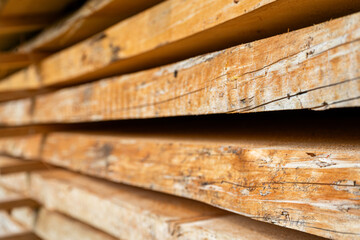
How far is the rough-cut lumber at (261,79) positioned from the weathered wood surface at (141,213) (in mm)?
337

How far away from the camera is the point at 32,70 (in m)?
2.85

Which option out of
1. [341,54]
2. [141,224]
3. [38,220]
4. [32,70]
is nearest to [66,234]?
[38,220]

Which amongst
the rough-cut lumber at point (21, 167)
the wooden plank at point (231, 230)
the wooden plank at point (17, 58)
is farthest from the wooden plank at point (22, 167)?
the wooden plank at point (231, 230)

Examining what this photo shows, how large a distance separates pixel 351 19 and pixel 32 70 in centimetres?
242

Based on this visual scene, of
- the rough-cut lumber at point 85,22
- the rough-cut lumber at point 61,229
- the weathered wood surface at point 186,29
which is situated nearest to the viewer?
the weathered wood surface at point 186,29

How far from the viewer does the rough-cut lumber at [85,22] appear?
1788 mm

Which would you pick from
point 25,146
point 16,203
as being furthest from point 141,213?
point 25,146

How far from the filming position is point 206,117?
77.2 inches

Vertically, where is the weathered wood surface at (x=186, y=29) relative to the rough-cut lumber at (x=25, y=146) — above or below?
above

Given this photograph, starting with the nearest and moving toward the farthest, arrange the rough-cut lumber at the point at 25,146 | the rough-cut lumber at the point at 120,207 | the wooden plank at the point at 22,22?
the rough-cut lumber at the point at 120,207, the wooden plank at the point at 22,22, the rough-cut lumber at the point at 25,146

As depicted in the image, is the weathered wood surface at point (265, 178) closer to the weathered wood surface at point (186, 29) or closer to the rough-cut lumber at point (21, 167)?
the weathered wood surface at point (186, 29)

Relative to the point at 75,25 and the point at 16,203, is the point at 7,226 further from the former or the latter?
the point at 75,25

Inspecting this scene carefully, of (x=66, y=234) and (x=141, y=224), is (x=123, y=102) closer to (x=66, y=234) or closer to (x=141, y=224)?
(x=141, y=224)

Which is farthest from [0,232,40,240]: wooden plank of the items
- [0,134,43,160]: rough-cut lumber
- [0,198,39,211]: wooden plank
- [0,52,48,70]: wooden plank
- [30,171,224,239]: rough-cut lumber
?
[0,52,48,70]: wooden plank
